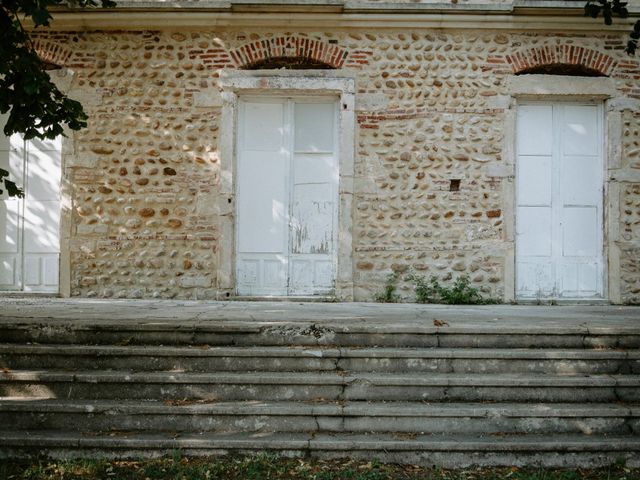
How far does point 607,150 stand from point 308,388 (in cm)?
549

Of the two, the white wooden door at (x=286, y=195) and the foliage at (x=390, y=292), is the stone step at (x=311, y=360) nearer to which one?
the foliage at (x=390, y=292)

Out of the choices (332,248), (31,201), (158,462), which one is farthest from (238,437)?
(31,201)

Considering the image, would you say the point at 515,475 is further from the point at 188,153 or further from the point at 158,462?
the point at 188,153

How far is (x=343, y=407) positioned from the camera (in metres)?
3.69

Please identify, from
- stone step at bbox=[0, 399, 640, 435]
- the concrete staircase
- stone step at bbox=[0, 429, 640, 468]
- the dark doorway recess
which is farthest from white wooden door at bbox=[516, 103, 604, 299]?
stone step at bbox=[0, 429, 640, 468]

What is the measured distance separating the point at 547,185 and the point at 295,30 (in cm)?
394

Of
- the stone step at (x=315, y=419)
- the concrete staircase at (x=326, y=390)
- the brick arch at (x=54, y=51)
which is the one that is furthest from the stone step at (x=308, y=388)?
the brick arch at (x=54, y=51)

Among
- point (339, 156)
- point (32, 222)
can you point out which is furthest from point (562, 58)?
point (32, 222)

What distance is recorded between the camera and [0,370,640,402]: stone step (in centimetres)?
387

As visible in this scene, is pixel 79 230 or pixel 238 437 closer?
pixel 238 437

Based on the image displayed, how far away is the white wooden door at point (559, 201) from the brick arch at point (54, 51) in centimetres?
610

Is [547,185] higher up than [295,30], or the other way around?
[295,30]

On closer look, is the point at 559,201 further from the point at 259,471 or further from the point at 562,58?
the point at 259,471

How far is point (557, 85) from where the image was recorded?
6.98m
